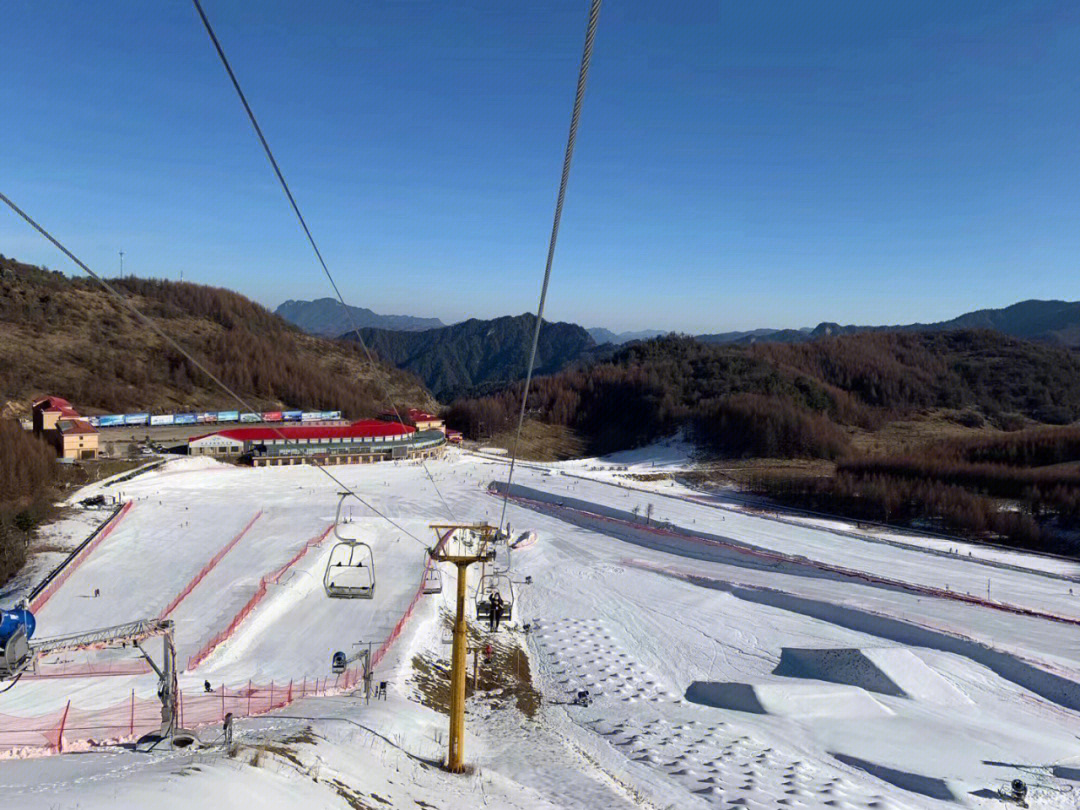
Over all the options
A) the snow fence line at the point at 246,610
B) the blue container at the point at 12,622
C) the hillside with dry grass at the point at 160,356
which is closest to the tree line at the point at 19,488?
the snow fence line at the point at 246,610

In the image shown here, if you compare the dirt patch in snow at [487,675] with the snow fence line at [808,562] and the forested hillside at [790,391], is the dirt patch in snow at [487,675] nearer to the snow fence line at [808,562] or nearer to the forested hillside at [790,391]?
the snow fence line at [808,562]

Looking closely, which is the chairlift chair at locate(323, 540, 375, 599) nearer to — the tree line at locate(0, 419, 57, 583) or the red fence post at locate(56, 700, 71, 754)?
the red fence post at locate(56, 700, 71, 754)

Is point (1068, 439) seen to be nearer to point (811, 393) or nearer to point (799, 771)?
point (811, 393)

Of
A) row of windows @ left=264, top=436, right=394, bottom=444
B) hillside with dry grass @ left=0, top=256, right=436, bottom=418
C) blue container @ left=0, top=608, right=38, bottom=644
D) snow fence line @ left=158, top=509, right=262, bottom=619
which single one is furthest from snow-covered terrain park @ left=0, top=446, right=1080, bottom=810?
hillside with dry grass @ left=0, top=256, right=436, bottom=418

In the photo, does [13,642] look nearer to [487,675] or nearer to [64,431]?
[487,675]

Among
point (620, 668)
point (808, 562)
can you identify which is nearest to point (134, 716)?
point (620, 668)

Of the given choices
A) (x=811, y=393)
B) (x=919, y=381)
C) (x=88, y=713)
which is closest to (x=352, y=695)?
(x=88, y=713)
